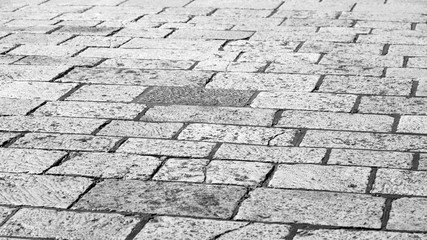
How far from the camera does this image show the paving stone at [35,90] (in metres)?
5.39

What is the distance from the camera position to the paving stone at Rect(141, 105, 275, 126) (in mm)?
4875

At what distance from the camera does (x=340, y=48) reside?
6.57m

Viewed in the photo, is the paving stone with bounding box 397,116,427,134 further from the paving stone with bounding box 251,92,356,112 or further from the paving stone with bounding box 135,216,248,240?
the paving stone with bounding box 135,216,248,240

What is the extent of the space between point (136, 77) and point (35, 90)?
27.7 inches

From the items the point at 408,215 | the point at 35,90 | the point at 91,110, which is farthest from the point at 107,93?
the point at 408,215

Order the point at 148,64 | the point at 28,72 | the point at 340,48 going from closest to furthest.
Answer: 1. the point at 28,72
2. the point at 148,64
3. the point at 340,48

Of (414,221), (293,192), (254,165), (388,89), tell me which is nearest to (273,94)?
(388,89)

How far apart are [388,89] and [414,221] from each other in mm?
2070

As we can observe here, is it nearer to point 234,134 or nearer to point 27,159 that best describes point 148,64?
point 234,134

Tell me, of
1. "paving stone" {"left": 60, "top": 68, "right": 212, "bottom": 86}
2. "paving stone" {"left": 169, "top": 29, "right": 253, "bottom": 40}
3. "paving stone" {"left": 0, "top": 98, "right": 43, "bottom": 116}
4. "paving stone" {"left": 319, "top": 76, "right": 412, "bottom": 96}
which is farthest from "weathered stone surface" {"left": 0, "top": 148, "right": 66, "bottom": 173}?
"paving stone" {"left": 169, "top": 29, "right": 253, "bottom": 40}

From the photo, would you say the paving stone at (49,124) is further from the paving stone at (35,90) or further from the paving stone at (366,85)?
the paving stone at (366,85)

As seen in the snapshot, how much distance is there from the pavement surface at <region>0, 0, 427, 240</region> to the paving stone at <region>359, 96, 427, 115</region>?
1 cm

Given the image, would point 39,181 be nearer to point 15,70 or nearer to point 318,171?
point 318,171

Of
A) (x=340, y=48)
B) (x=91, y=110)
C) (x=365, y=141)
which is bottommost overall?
(x=340, y=48)
